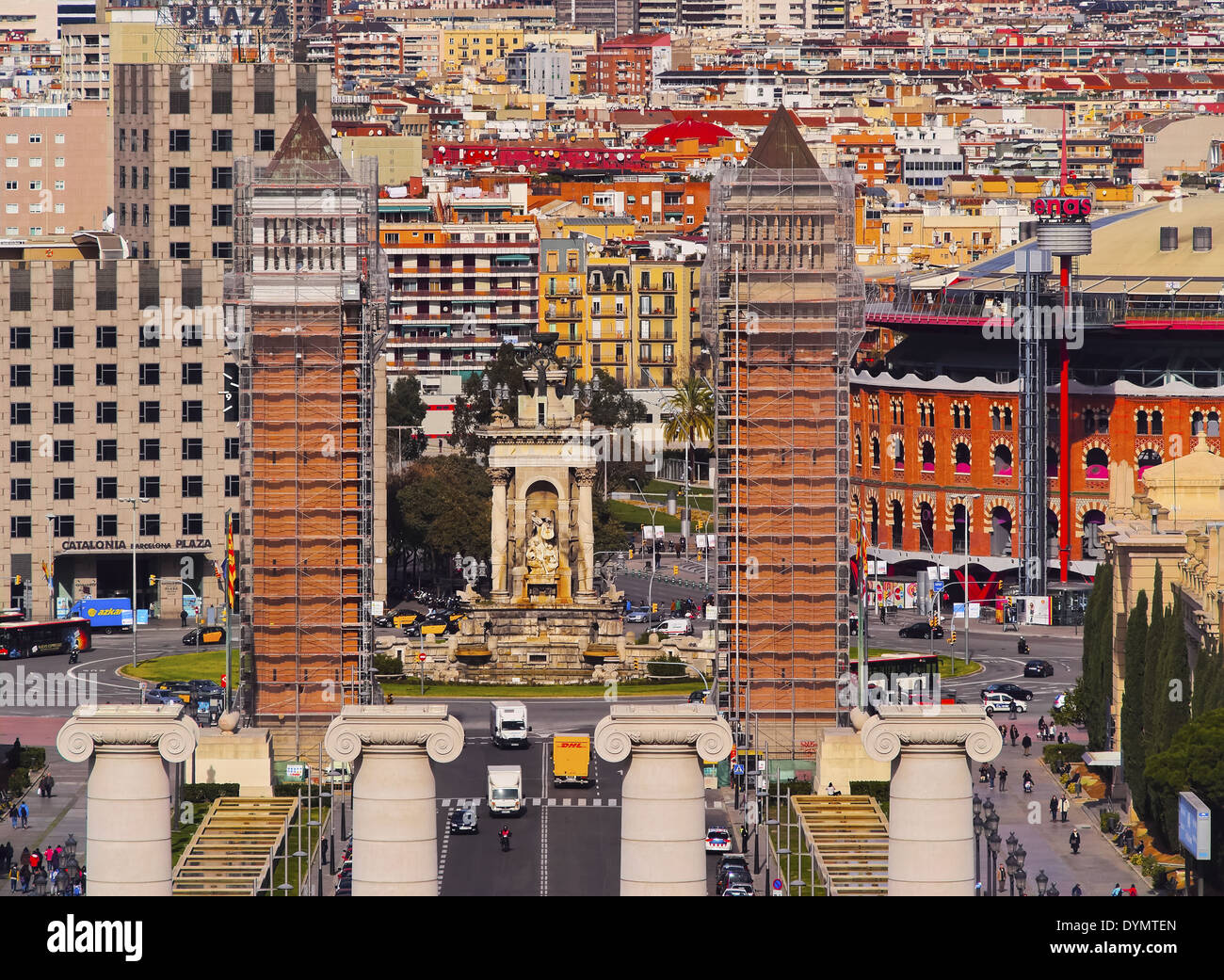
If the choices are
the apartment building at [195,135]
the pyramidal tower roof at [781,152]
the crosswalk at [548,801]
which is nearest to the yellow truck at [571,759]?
the crosswalk at [548,801]

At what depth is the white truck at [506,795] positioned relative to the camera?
106688 mm

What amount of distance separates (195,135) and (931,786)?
12522cm

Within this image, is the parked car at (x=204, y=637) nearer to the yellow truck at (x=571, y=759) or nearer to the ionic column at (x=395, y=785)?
the yellow truck at (x=571, y=759)

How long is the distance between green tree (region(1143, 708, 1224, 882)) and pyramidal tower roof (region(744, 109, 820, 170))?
102 feet

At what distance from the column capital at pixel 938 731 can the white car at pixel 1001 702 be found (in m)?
79.8

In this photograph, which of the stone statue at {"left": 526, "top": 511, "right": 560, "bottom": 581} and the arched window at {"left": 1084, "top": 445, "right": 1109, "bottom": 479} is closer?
the stone statue at {"left": 526, "top": 511, "right": 560, "bottom": 581}

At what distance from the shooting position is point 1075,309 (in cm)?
17462

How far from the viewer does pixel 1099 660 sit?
382ft

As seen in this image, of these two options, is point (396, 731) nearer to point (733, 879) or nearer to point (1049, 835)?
point (733, 879)

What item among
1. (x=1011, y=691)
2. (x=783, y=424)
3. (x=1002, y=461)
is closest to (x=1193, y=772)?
(x=783, y=424)

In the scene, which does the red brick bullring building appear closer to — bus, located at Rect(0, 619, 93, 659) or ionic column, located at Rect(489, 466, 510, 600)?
ionic column, located at Rect(489, 466, 510, 600)

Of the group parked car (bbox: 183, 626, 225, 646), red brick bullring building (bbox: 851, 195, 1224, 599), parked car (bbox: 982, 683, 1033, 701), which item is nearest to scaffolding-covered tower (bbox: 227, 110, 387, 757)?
parked car (bbox: 982, 683, 1033, 701)

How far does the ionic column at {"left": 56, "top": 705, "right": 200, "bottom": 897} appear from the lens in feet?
164
